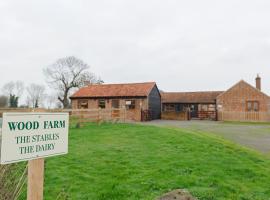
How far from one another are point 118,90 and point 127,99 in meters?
2.24

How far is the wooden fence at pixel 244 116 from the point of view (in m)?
32.0

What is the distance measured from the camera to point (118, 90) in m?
34.7

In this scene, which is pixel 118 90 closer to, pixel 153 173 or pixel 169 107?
pixel 169 107

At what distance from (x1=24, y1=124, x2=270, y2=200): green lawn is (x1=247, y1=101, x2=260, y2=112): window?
25.4 meters

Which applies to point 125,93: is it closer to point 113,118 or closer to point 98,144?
point 113,118

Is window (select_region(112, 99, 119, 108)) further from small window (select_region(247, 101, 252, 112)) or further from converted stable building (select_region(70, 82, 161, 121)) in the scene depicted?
small window (select_region(247, 101, 252, 112))

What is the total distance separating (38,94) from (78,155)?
2646 inches

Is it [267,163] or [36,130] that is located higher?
[36,130]


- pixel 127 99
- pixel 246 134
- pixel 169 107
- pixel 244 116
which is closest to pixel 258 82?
pixel 244 116

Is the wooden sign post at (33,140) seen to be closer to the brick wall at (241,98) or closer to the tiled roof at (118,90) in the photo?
the tiled roof at (118,90)

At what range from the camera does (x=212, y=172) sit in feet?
22.6

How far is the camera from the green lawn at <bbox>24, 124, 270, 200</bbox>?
549 centimetres

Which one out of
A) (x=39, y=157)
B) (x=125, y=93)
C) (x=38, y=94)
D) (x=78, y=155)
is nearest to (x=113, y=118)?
(x=125, y=93)

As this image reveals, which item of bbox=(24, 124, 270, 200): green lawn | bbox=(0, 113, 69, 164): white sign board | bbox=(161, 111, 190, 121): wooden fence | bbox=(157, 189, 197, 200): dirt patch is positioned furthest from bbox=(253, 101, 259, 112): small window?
bbox=(0, 113, 69, 164): white sign board
